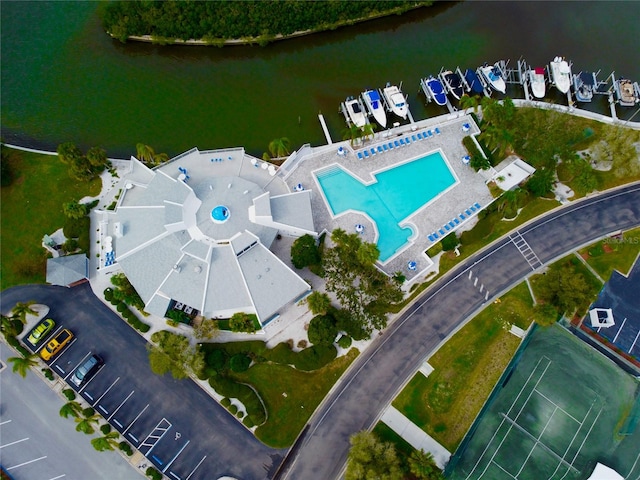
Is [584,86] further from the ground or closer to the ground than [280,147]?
further from the ground

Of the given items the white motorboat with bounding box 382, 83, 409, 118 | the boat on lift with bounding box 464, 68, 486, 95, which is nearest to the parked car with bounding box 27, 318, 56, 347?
the white motorboat with bounding box 382, 83, 409, 118

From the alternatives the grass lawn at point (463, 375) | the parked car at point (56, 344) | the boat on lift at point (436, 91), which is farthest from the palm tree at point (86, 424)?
the boat on lift at point (436, 91)

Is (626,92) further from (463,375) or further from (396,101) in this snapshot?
(463,375)

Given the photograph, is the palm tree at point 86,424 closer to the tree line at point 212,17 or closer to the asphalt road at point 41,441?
the asphalt road at point 41,441

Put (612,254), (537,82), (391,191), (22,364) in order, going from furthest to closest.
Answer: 1. (537,82)
2. (391,191)
3. (612,254)
4. (22,364)

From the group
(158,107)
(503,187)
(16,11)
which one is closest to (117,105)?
(158,107)

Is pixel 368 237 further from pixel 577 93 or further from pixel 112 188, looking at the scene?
pixel 577 93

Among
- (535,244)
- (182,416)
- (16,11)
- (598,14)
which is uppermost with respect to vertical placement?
(598,14)

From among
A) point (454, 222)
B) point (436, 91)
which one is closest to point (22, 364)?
point (454, 222)
